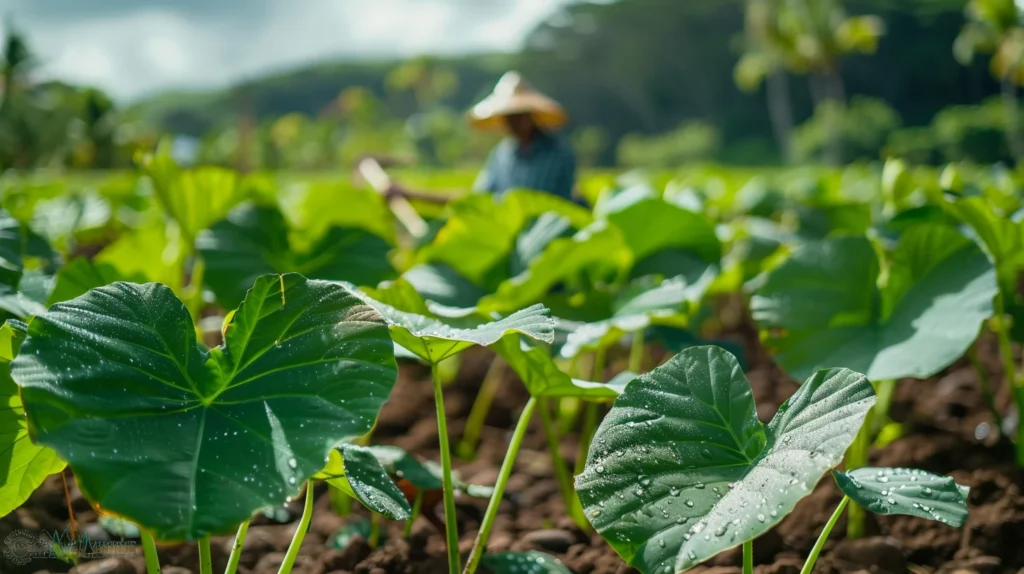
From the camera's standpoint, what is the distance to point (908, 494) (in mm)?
866

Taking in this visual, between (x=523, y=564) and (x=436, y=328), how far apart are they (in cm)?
41

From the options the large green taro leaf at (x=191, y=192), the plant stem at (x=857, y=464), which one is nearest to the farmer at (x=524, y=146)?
the large green taro leaf at (x=191, y=192)

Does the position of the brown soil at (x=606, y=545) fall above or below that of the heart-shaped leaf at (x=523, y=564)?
below

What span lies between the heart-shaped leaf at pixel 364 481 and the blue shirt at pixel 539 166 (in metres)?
1.71

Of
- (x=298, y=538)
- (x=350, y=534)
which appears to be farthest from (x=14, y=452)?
(x=350, y=534)

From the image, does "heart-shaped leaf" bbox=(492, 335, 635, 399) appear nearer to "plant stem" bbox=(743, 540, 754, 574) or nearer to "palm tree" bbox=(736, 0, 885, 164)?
"plant stem" bbox=(743, 540, 754, 574)

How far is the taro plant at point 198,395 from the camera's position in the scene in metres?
0.73

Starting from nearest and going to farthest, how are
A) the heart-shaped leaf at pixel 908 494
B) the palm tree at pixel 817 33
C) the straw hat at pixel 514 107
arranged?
the heart-shaped leaf at pixel 908 494 < the straw hat at pixel 514 107 < the palm tree at pixel 817 33

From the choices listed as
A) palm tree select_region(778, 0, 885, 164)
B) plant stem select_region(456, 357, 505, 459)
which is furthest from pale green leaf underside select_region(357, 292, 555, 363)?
palm tree select_region(778, 0, 885, 164)

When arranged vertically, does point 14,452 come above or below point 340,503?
above

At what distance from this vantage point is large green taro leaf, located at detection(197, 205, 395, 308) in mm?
1735

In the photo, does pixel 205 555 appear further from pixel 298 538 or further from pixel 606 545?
→ pixel 606 545

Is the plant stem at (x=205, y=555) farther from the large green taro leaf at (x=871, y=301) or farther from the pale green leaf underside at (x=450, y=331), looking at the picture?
the large green taro leaf at (x=871, y=301)

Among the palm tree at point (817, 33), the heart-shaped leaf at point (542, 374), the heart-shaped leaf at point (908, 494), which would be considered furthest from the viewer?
the palm tree at point (817, 33)
